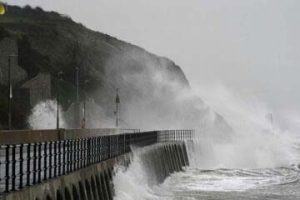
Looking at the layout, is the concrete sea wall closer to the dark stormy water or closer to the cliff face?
the dark stormy water

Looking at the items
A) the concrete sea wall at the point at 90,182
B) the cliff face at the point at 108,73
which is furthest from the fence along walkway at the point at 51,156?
the cliff face at the point at 108,73

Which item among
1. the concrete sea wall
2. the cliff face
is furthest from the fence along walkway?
the cliff face

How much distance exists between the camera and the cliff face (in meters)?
112

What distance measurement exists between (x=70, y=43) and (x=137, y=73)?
21471 mm

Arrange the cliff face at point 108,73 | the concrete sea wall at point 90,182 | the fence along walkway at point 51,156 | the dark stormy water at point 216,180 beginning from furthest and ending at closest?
the cliff face at point 108,73
the dark stormy water at point 216,180
the concrete sea wall at point 90,182
the fence along walkway at point 51,156

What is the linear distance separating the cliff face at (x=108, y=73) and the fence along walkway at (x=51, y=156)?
7107 centimetres

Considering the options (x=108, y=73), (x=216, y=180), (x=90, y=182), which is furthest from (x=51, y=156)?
(x=108, y=73)

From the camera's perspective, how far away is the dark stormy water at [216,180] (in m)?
25.3

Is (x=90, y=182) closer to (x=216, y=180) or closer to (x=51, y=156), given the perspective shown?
(x=51, y=156)

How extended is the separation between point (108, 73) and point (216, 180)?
106 m

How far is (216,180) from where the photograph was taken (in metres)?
35.5

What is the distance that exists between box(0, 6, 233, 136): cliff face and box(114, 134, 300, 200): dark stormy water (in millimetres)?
37796

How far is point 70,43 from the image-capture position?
138 meters

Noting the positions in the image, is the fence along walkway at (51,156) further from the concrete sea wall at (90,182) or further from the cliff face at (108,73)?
the cliff face at (108,73)
